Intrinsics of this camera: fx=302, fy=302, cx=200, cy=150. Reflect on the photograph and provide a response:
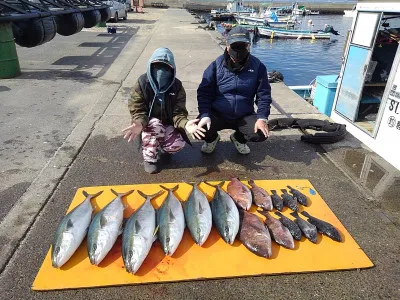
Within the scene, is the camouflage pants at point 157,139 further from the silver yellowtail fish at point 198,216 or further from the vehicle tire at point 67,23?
the vehicle tire at point 67,23

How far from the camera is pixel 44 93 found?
6883mm

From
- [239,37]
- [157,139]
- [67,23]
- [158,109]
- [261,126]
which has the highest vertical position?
[239,37]

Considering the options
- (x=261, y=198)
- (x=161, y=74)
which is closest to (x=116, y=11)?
(x=161, y=74)

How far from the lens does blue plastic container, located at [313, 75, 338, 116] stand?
6520mm

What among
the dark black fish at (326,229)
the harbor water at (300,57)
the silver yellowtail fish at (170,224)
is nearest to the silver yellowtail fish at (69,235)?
the silver yellowtail fish at (170,224)

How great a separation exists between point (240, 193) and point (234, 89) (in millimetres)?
1427

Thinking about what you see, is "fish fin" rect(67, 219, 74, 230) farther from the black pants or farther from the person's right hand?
the black pants

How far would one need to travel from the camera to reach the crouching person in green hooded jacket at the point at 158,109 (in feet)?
11.8

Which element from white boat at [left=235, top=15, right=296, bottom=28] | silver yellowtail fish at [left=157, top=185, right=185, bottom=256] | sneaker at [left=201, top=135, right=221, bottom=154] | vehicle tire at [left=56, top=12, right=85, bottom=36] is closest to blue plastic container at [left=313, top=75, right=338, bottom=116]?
sneaker at [left=201, top=135, right=221, bottom=154]

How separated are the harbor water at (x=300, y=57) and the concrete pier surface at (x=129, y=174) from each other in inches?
588

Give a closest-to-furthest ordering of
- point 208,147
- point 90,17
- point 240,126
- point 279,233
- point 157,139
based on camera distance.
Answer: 1. point 279,233
2. point 157,139
3. point 240,126
4. point 208,147
5. point 90,17

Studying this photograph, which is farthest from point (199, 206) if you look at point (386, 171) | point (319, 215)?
point (386, 171)

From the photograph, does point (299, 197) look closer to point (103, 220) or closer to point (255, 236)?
point (255, 236)

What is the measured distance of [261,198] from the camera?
3.19 meters
